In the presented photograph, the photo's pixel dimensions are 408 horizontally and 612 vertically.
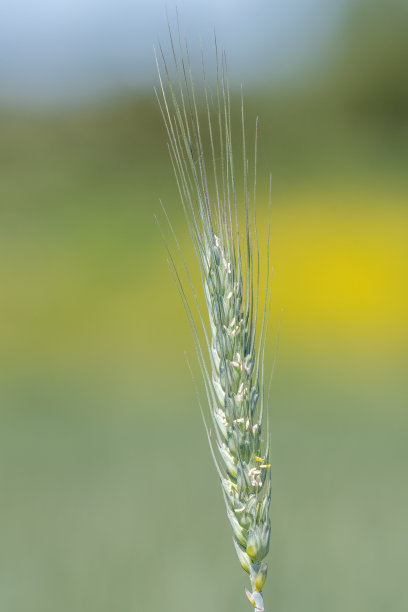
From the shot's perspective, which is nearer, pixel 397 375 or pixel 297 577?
pixel 297 577

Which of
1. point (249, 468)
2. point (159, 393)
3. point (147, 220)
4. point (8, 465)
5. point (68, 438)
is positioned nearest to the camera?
point (249, 468)

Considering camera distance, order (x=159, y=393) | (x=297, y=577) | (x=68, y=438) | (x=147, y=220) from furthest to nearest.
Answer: (x=147, y=220), (x=159, y=393), (x=68, y=438), (x=297, y=577)

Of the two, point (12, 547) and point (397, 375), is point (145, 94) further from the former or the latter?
point (12, 547)

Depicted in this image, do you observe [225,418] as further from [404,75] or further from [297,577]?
[404,75]

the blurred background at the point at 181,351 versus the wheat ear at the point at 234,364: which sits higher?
the wheat ear at the point at 234,364

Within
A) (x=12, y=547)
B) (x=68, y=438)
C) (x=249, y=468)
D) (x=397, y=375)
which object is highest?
(x=249, y=468)

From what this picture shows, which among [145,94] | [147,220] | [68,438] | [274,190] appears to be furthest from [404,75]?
[68,438]

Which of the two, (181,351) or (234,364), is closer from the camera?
(234,364)

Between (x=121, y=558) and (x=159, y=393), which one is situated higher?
(x=121, y=558)

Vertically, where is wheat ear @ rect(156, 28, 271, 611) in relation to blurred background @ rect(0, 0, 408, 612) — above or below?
above

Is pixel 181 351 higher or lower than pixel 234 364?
lower
